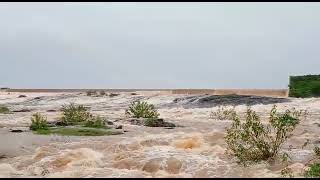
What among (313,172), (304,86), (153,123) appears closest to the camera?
(313,172)

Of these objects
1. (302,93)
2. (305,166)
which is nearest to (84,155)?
(305,166)

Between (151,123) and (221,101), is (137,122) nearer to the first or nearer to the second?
(151,123)

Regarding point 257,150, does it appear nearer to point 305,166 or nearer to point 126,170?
point 305,166

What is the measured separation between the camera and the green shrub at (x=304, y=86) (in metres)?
37.1

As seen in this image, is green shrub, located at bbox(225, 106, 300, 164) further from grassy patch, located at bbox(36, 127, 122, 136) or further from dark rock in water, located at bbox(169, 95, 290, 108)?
dark rock in water, located at bbox(169, 95, 290, 108)

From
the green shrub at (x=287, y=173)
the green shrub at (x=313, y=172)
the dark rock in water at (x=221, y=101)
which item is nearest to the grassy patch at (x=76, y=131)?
the green shrub at (x=287, y=173)

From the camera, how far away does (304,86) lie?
38.5 m

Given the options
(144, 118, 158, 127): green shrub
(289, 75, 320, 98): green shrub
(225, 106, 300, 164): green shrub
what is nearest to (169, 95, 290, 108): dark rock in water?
(289, 75, 320, 98): green shrub

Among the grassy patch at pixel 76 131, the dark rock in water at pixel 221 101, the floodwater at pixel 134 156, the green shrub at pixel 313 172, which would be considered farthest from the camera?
the dark rock in water at pixel 221 101

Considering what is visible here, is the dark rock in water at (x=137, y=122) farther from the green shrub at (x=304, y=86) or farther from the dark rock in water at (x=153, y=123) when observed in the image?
the green shrub at (x=304, y=86)

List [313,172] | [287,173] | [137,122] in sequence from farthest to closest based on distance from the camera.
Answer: [137,122] < [287,173] < [313,172]

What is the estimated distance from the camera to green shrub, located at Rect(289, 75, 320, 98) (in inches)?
1459

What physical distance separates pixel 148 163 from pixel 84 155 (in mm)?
1706

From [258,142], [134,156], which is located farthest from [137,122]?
[258,142]
